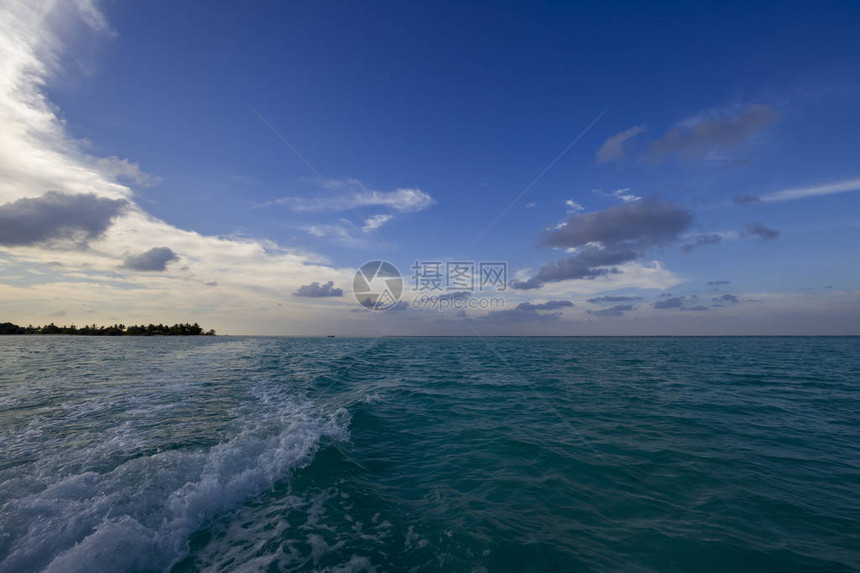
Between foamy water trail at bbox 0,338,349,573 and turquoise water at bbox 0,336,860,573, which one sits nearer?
foamy water trail at bbox 0,338,349,573

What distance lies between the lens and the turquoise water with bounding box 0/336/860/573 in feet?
16.0

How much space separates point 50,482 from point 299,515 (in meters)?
5.13

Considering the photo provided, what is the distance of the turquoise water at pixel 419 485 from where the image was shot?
488cm

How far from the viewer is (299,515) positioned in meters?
5.91

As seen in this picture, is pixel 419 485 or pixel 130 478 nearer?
pixel 130 478

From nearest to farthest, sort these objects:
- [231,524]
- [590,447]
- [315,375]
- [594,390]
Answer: [231,524], [590,447], [594,390], [315,375]

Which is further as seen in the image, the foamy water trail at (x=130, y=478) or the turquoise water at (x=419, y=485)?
the turquoise water at (x=419, y=485)

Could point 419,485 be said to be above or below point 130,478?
below

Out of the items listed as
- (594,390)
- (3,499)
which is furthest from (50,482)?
(594,390)

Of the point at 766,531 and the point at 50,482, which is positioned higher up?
the point at 50,482

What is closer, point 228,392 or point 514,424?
point 514,424

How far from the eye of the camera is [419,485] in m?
7.46

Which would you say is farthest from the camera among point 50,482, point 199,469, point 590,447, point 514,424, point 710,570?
point 514,424

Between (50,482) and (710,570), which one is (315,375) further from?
(710,570)
